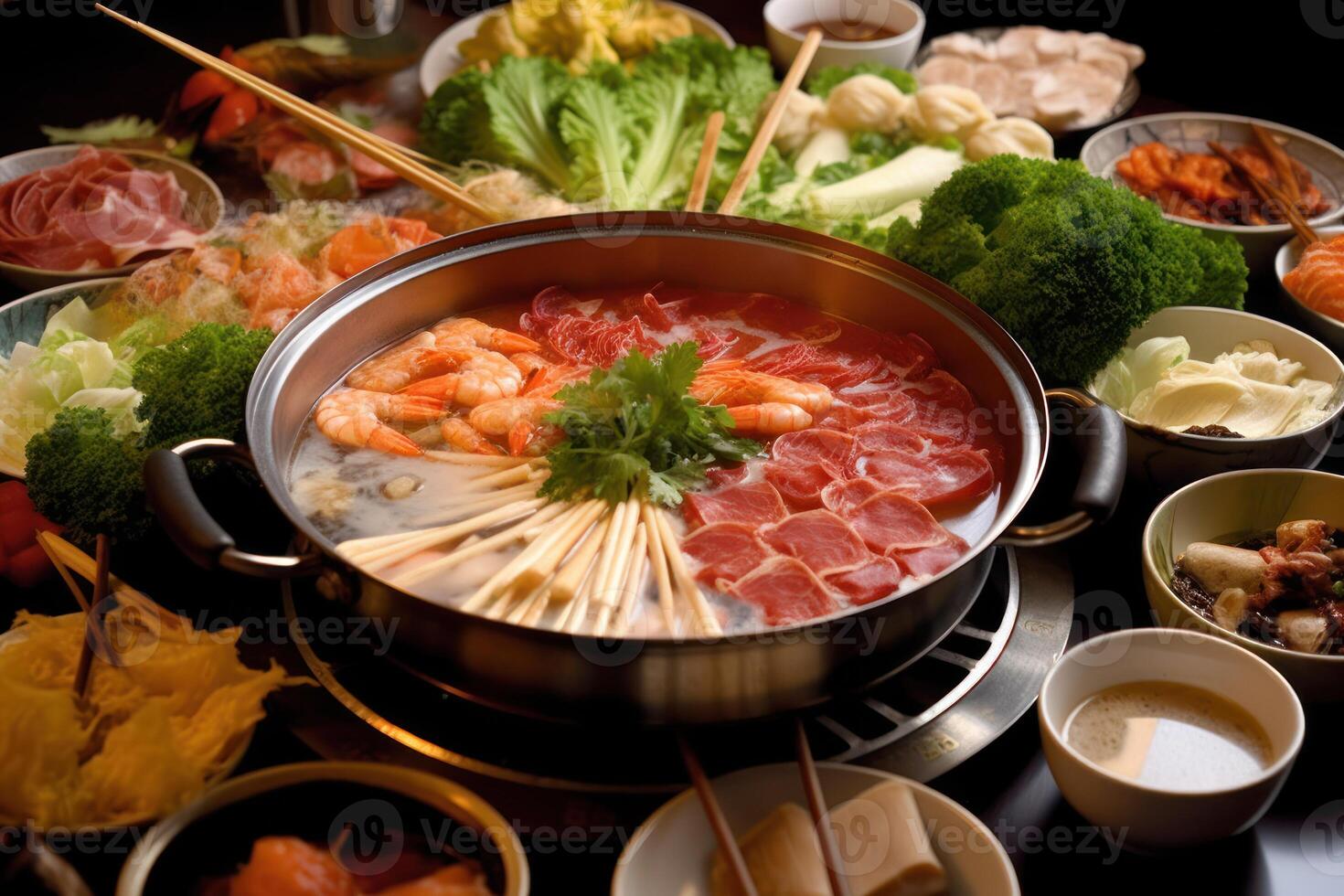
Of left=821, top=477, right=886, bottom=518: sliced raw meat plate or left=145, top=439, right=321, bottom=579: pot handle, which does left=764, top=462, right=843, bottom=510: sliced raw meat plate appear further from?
left=145, top=439, right=321, bottom=579: pot handle

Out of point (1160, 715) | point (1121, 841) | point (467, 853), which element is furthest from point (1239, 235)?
point (467, 853)

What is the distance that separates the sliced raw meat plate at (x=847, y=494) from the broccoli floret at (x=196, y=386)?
1227mm

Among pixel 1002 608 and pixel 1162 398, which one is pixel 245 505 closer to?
pixel 1002 608

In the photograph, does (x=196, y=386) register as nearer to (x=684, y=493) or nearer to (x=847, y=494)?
(x=684, y=493)

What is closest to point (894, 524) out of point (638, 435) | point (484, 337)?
point (638, 435)

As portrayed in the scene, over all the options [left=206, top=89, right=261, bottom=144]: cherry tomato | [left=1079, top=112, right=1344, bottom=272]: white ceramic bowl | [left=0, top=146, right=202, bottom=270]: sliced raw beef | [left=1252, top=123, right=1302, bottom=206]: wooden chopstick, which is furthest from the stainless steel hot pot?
[left=1252, top=123, right=1302, bottom=206]: wooden chopstick

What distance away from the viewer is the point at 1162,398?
2.67m

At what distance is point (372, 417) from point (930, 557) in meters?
1.22

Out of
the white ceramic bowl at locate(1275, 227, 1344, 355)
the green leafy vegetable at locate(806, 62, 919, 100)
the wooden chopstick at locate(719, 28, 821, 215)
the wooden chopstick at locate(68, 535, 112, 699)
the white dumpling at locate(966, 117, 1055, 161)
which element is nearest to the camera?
the wooden chopstick at locate(68, 535, 112, 699)

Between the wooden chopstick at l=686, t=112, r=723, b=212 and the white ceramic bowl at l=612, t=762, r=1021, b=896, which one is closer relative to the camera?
the white ceramic bowl at l=612, t=762, r=1021, b=896

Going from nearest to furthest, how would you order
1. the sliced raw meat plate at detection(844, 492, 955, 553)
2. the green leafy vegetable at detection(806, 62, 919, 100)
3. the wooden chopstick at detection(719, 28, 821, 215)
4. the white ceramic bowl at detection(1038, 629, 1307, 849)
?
the white ceramic bowl at detection(1038, 629, 1307, 849)
the sliced raw meat plate at detection(844, 492, 955, 553)
the wooden chopstick at detection(719, 28, 821, 215)
the green leafy vegetable at detection(806, 62, 919, 100)

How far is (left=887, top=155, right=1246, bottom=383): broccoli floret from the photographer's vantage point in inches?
105

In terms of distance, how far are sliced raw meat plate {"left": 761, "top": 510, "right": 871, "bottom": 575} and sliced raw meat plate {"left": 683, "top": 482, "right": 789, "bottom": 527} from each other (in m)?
0.05

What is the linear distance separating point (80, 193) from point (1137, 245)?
115 inches
